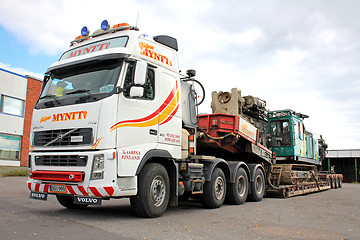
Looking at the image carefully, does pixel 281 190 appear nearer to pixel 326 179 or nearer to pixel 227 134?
pixel 227 134

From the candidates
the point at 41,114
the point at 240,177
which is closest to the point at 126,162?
the point at 41,114

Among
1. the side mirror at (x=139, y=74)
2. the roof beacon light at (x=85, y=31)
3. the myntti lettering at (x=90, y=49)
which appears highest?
the roof beacon light at (x=85, y=31)

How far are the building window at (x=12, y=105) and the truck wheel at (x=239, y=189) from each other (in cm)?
→ 1742

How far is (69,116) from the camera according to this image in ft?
20.4

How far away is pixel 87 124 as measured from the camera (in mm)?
6008

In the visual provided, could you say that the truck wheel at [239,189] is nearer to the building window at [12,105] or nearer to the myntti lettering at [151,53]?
the myntti lettering at [151,53]

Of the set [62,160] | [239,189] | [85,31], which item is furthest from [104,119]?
[239,189]

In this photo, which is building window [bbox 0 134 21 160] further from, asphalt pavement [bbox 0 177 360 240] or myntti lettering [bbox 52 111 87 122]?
myntti lettering [bbox 52 111 87 122]

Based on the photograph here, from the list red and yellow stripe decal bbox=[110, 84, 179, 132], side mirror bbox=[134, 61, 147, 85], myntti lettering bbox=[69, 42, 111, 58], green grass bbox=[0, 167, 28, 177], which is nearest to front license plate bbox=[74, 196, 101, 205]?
red and yellow stripe decal bbox=[110, 84, 179, 132]

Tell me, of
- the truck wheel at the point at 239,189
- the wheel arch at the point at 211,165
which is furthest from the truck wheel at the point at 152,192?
the truck wheel at the point at 239,189

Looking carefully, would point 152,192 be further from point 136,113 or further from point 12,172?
point 12,172

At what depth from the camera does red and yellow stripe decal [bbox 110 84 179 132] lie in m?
6.31

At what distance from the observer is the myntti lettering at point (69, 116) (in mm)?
6094

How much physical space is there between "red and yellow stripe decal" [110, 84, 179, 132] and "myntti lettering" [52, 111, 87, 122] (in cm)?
64
